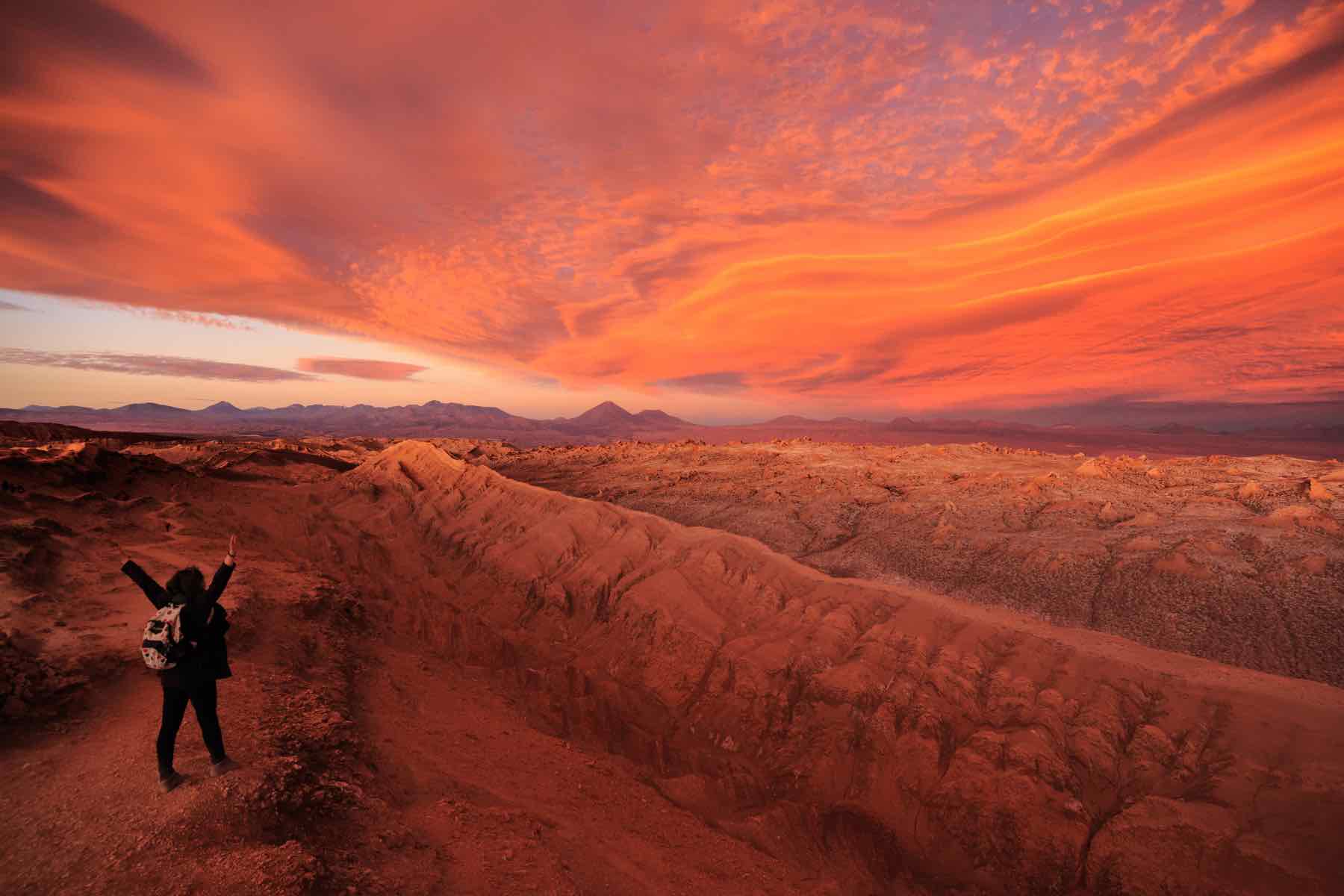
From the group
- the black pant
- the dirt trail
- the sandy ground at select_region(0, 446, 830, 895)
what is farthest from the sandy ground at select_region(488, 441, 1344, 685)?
the black pant

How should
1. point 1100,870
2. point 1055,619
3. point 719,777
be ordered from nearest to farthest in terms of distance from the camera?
1. point 1100,870
2. point 719,777
3. point 1055,619

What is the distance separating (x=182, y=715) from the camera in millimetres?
4719

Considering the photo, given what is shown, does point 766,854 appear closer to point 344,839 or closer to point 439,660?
point 344,839

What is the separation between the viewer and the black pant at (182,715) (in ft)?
15.1

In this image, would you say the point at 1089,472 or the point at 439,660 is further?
→ the point at 1089,472

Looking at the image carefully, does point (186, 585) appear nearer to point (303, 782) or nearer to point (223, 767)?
point (223, 767)

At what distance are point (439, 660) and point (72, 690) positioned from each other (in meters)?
5.08

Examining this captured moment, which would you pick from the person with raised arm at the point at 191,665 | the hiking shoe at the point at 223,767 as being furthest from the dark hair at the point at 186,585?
the hiking shoe at the point at 223,767

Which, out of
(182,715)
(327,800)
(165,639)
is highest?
(165,639)

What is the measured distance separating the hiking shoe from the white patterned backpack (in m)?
1.02

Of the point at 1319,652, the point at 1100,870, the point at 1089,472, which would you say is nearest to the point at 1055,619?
the point at 1319,652

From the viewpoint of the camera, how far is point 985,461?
2367cm

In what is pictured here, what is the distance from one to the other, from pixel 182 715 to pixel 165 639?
2.39ft

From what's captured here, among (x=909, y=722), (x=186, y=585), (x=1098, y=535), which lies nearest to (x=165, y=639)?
(x=186, y=585)
